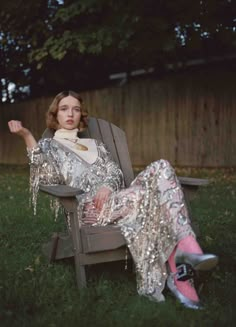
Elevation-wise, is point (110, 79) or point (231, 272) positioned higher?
point (110, 79)

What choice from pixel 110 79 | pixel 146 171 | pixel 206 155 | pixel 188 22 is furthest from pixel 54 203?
pixel 110 79

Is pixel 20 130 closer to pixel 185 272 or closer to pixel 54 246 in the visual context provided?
pixel 54 246

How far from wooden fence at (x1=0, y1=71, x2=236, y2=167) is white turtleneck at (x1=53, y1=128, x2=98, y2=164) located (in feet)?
25.5

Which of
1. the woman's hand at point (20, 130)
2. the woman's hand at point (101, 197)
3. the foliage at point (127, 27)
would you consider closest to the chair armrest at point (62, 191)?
the woman's hand at point (101, 197)

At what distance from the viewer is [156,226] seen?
3.42 m

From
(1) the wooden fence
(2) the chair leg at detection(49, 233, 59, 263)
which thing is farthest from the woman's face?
(1) the wooden fence

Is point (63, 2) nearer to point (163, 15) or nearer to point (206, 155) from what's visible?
point (163, 15)

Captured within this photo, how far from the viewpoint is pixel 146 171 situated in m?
3.60

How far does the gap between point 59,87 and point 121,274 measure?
40.8 ft

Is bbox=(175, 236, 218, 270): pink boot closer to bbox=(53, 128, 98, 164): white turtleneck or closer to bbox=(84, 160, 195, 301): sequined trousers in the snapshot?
bbox=(84, 160, 195, 301): sequined trousers

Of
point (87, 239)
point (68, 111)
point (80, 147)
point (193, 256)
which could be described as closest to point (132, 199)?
point (87, 239)

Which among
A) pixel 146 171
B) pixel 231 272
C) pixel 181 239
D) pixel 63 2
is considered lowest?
pixel 231 272

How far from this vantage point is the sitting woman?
3.29 metres

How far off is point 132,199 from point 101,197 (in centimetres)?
23
